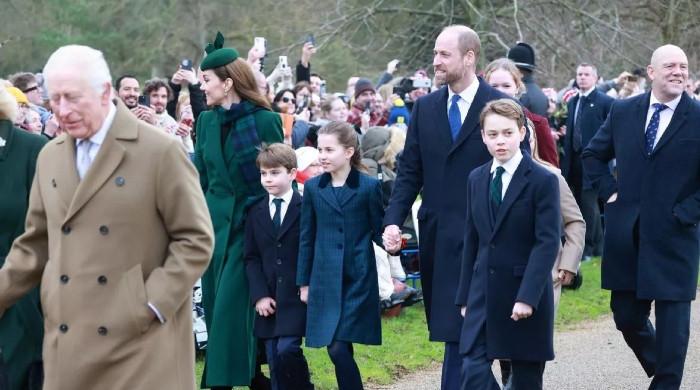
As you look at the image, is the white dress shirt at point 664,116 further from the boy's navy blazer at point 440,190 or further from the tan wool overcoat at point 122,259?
the tan wool overcoat at point 122,259

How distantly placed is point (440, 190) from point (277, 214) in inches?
40.3

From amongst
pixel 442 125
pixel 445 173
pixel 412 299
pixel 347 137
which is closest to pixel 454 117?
pixel 442 125

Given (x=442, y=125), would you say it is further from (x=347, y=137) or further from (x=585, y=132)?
(x=585, y=132)

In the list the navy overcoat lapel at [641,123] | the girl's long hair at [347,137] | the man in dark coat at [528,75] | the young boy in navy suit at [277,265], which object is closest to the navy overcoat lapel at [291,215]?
the young boy in navy suit at [277,265]

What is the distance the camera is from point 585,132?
1382 centimetres

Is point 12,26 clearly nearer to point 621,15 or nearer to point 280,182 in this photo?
point 621,15

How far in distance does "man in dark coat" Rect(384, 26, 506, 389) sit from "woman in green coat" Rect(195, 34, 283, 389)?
2.96 ft

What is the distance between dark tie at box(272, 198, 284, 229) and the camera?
7.68 m

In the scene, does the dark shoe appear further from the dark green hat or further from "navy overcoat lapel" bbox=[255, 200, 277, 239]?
the dark green hat

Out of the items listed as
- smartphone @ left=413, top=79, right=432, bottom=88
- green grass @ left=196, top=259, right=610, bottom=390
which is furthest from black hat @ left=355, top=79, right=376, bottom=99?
green grass @ left=196, top=259, right=610, bottom=390

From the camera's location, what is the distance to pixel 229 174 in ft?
25.4

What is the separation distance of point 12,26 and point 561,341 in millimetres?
21334

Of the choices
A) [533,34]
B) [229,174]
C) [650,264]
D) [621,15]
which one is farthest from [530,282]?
[621,15]

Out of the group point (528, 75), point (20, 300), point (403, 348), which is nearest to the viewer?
point (20, 300)
